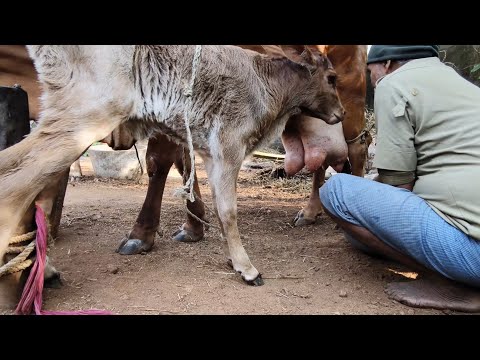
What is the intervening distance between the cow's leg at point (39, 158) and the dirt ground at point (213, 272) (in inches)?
23.4

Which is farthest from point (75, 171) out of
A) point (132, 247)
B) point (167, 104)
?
point (167, 104)

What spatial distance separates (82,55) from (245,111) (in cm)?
105

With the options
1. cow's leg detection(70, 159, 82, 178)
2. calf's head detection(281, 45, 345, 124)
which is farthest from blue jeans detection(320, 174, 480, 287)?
cow's leg detection(70, 159, 82, 178)

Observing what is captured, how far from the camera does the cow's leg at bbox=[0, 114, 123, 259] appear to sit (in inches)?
101

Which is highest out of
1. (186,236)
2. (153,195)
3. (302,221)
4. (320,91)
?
(320,91)

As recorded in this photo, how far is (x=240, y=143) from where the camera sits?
3307 millimetres

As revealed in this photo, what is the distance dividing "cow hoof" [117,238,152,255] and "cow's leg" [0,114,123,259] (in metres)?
1.20

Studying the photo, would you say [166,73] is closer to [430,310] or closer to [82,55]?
[82,55]

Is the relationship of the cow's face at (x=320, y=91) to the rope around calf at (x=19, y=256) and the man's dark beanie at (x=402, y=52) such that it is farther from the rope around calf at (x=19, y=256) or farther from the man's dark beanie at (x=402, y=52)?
the rope around calf at (x=19, y=256)

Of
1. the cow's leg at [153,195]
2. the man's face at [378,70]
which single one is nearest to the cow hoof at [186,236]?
the cow's leg at [153,195]

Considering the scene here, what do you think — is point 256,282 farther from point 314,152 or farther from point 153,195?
point 314,152

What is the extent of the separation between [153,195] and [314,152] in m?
1.46

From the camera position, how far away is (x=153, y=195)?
4012mm

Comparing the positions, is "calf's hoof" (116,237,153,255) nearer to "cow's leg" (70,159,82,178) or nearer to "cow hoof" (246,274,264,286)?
"cow hoof" (246,274,264,286)
